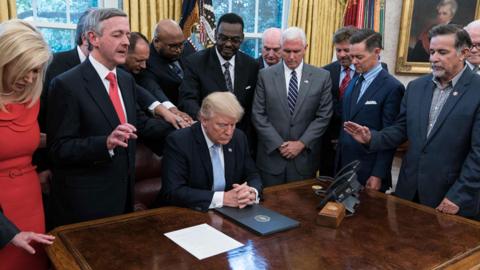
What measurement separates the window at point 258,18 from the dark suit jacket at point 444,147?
3.85 meters

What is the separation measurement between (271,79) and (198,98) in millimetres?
599

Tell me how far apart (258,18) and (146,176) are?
3.83m

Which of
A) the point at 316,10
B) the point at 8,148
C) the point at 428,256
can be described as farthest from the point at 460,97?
the point at 316,10

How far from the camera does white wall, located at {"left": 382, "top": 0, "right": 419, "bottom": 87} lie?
7027mm

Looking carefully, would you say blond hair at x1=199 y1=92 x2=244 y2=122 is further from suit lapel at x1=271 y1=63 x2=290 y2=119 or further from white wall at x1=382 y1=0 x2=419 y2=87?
white wall at x1=382 y1=0 x2=419 y2=87

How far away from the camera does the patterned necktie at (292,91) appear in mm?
3404

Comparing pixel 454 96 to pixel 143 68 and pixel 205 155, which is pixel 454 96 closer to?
pixel 205 155

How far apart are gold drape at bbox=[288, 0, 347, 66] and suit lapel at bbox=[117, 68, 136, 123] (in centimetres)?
427

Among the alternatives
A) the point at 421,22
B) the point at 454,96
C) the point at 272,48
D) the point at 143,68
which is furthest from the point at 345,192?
the point at 421,22

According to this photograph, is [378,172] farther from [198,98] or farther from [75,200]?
[75,200]

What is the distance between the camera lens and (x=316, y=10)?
20.8ft

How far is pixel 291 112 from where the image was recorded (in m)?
3.40

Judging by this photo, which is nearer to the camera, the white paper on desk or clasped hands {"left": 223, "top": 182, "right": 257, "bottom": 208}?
the white paper on desk

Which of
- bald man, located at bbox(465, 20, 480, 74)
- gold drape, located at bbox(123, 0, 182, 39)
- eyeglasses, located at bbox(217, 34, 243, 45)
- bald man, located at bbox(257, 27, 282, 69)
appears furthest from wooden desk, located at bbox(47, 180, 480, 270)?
gold drape, located at bbox(123, 0, 182, 39)
